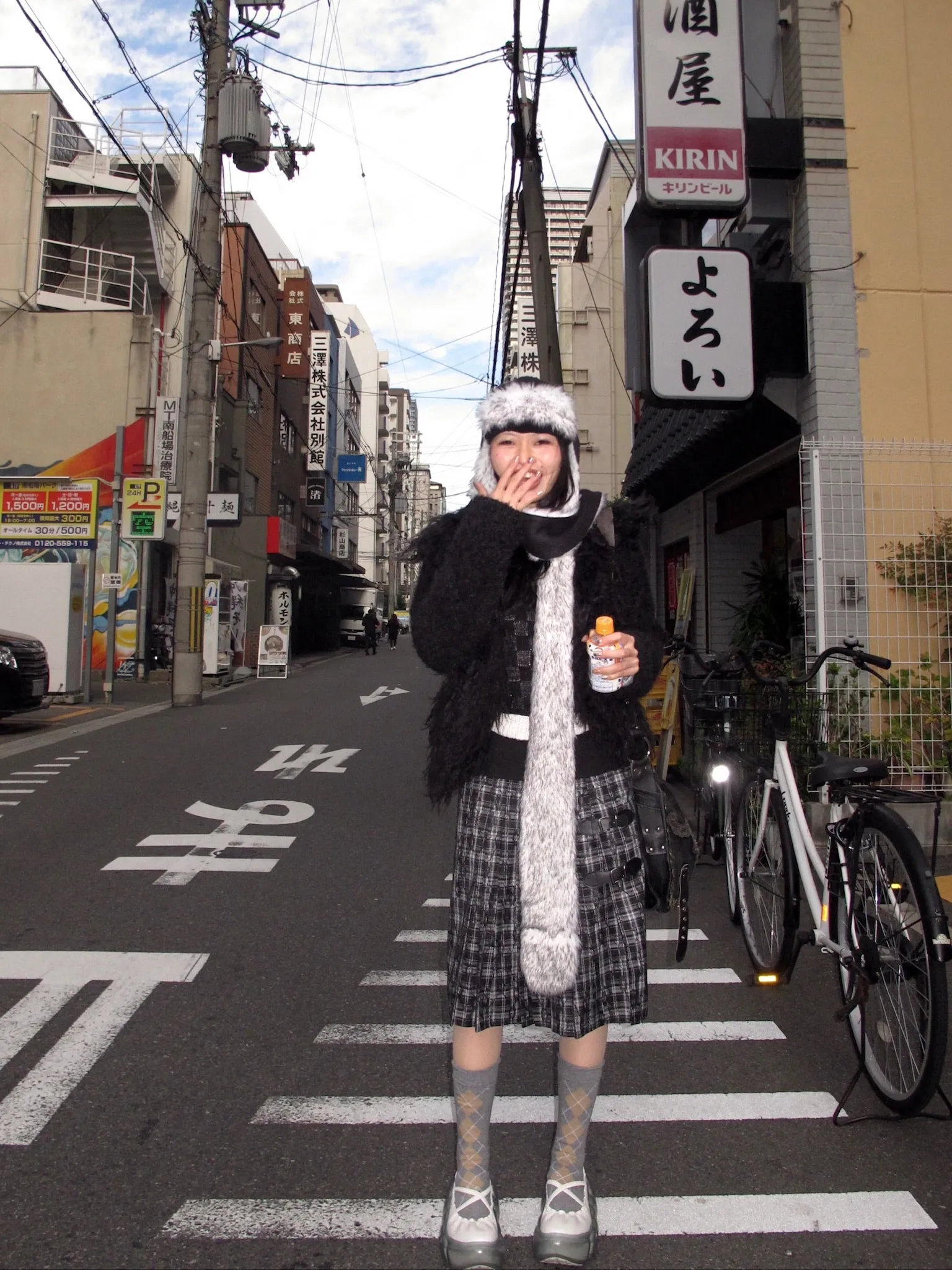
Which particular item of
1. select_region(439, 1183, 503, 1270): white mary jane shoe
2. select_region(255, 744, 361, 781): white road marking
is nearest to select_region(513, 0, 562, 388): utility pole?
select_region(255, 744, 361, 781): white road marking

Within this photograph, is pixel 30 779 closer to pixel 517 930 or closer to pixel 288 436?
pixel 517 930

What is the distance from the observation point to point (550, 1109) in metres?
2.70

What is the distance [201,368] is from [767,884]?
13.2m

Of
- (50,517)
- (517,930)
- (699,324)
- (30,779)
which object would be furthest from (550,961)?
(50,517)

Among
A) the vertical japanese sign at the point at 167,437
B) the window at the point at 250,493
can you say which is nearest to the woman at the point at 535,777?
the vertical japanese sign at the point at 167,437

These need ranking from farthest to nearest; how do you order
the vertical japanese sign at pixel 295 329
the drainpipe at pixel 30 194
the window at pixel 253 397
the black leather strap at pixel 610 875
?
the vertical japanese sign at pixel 295 329
the window at pixel 253 397
the drainpipe at pixel 30 194
the black leather strap at pixel 610 875

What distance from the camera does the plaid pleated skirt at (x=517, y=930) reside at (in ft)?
6.70

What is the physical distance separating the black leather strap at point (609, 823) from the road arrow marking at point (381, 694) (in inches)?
471

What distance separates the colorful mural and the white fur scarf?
14203 millimetres

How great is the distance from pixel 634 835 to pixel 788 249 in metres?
6.49

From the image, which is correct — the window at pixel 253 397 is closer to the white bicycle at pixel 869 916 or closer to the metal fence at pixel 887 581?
the metal fence at pixel 887 581

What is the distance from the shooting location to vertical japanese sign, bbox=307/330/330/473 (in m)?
33.7

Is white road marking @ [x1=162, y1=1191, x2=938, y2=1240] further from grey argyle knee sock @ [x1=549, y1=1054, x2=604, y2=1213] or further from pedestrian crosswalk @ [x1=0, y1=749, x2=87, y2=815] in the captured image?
pedestrian crosswalk @ [x1=0, y1=749, x2=87, y2=815]

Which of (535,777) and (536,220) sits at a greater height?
(536,220)
